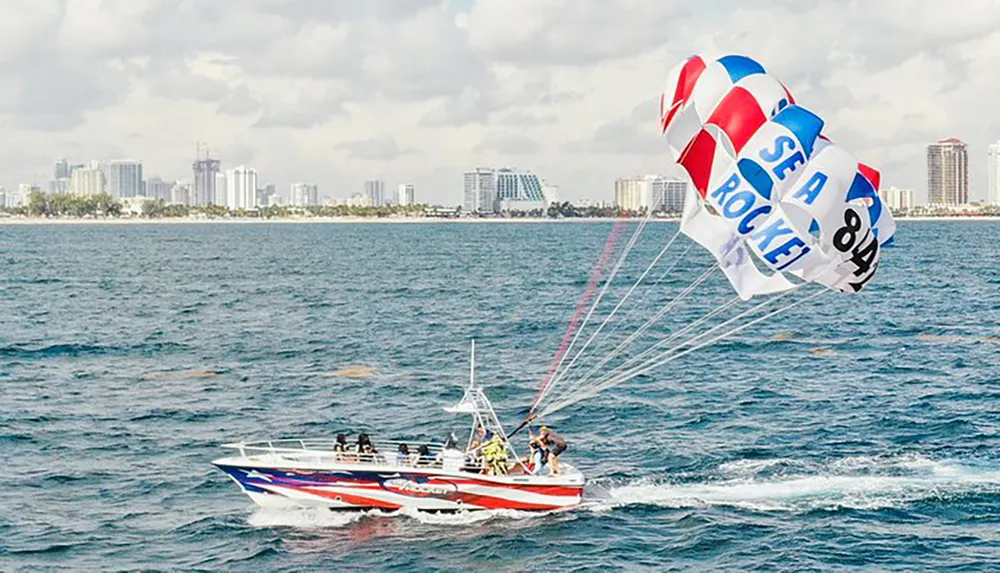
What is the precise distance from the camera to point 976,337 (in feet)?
227

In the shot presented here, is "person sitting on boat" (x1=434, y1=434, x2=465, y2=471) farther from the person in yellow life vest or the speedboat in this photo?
the person in yellow life vest

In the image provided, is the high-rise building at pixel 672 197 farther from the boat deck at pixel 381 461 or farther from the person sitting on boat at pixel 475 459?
the person sitting on boat at pixel 475 459

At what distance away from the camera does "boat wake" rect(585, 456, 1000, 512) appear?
35000mm

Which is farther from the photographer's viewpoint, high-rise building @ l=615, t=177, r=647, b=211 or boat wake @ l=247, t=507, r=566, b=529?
high-rise building @ l=615, t=177, r=647, b=211

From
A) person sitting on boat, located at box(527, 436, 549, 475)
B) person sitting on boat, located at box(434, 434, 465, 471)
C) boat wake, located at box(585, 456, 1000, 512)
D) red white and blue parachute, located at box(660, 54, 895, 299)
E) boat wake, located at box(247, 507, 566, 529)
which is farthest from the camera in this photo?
boat wake, located at box(585, 456, 1000, 512)

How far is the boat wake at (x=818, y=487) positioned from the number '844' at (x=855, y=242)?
850 cm

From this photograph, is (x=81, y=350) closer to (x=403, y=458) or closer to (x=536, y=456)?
(x=403, y=458)

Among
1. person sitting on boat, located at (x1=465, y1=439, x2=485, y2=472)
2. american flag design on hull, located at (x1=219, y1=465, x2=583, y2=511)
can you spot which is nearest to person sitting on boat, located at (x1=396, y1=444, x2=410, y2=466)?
american flag design on hull, located at (x1=219, y1=465, x2=583, y2=511)

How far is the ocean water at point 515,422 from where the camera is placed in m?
31.6

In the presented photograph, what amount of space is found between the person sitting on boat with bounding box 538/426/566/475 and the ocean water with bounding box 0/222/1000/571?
1.28 meters

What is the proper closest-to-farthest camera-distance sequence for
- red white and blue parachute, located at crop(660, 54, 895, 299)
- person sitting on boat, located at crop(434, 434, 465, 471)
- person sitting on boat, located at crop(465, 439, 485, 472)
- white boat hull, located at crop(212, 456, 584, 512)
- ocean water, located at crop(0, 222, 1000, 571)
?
red white and blue parachute, located at crop(660, 54, 895, 299)
ocean water, located at crop(0, 222, 1000, 571)
white boat hull, located at crop(212, 456, 584, 512)
person sitting on boat, located at crop(434, 434, 465, 471)
person sitting on boat, located at crop(465, 439, 485, 472)

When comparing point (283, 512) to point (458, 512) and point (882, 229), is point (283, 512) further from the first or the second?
point (882, 229)

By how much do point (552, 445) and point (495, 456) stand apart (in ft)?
5.32

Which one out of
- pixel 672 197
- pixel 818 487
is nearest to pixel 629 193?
pixel 672 197
